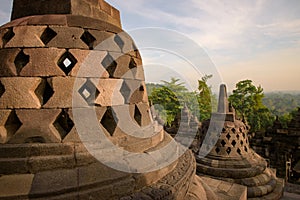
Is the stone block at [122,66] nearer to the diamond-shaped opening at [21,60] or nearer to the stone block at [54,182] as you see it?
the diamond-shaped opening at [21,60]

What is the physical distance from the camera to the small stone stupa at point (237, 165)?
5.58 m

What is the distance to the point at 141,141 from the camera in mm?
2445

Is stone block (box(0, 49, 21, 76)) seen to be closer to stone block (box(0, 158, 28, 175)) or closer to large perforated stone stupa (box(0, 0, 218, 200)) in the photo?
large perforated stone stupa (box(0, 0, 218, 200))

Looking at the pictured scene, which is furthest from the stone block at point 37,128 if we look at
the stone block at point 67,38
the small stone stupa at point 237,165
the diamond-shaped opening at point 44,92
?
the small stone stupa at point 237,165

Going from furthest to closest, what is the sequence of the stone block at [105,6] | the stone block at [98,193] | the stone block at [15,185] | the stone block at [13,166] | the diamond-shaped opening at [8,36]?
the stone block at [105,6] < the diamond-shaped opening at [8,36] < the stone block at [13,166] < the stone block at [98,193] < the stone block at [15,185]

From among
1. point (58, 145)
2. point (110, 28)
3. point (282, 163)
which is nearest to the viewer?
point (58, 145)

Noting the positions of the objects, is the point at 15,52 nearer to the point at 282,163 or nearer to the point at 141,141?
the point at 141,141

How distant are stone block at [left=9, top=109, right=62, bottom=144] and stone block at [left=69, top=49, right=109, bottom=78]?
1.56ft

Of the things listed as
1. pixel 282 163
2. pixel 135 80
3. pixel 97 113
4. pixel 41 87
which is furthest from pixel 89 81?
pixel 282 163

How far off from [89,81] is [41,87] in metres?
0.49

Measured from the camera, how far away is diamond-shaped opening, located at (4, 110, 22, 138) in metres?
1.98

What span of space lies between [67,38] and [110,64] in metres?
0.54

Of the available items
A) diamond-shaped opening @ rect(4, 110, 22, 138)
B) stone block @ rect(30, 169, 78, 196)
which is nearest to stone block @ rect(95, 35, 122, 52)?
diamond-shaped opening @ rect(4, 110, 22, 138)

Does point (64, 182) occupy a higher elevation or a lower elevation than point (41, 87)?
lower
